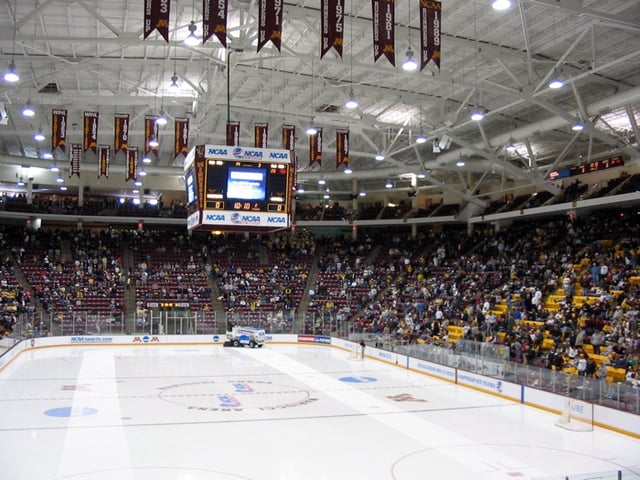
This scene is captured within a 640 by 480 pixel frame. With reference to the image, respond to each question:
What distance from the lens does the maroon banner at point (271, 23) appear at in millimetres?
12578

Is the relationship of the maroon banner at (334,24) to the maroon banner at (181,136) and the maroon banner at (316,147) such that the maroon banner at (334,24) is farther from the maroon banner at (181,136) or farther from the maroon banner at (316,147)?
the maroon banner at (316,147)

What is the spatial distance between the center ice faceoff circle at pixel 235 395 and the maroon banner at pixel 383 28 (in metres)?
9.10

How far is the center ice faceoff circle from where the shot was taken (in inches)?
656

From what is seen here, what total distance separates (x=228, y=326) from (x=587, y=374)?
765 inches

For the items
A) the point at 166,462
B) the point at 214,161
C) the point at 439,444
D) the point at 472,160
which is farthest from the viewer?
the point at 472,160

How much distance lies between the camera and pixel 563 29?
65.5 feet

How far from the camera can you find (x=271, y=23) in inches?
497

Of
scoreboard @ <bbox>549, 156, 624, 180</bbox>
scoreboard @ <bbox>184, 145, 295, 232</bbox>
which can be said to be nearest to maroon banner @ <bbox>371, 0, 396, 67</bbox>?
scoreboard @ <bbox>184, 145, 295, 232</bbox>

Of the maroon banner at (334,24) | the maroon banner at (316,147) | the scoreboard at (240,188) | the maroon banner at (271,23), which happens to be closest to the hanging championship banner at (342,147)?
the maroon banner at (316,147)

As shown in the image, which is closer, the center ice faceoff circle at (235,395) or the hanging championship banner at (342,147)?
the center ice faceoff circle at (235,395)

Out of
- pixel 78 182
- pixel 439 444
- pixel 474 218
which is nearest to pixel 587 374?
pixel 439 444

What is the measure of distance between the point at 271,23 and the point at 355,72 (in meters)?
12.7

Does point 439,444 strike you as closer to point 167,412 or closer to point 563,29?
point 167,412

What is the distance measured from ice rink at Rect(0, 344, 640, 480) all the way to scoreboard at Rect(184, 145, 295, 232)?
4.86 metres
